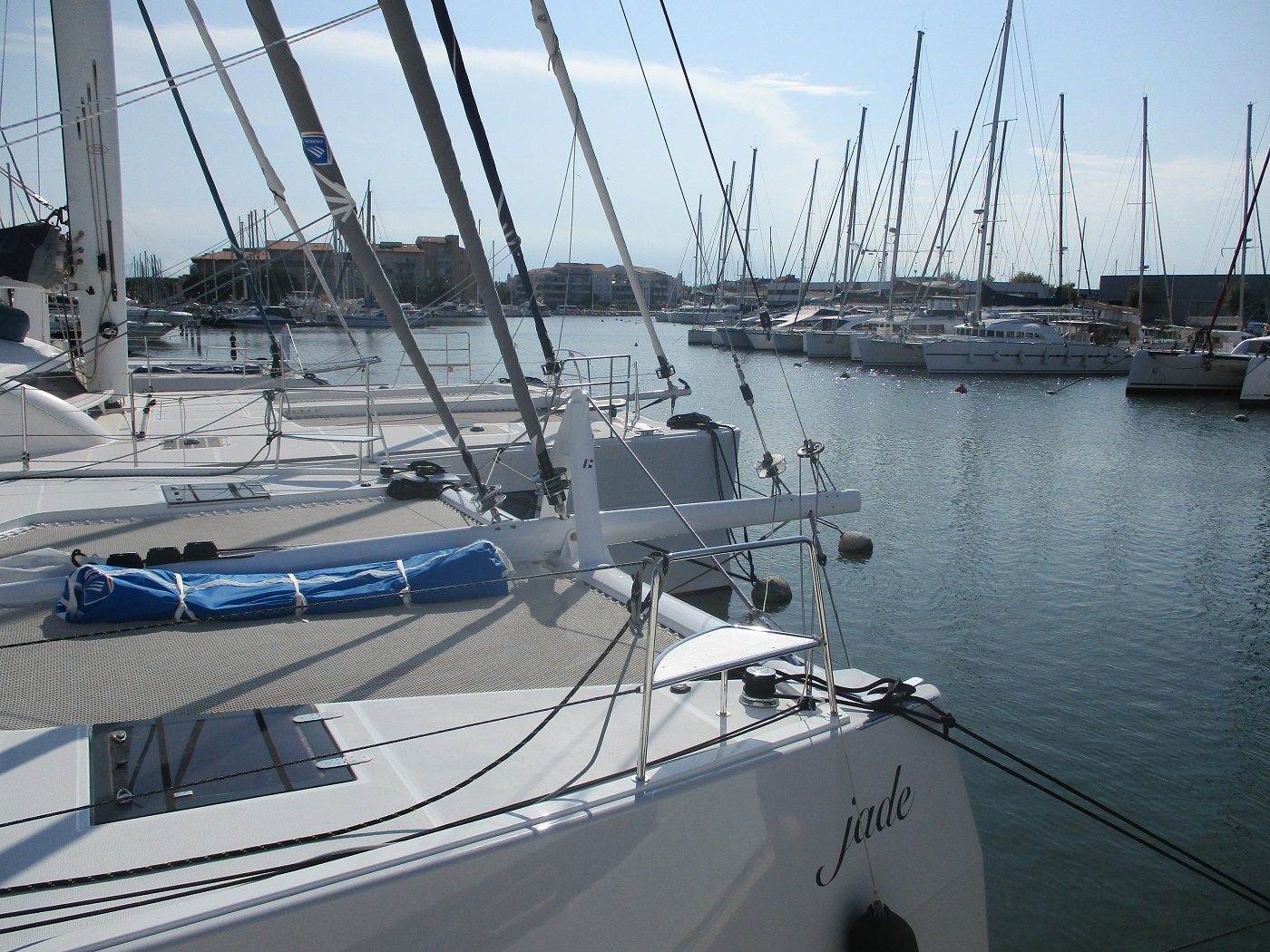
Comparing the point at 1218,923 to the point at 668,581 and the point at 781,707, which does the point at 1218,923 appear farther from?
the point at 668,581

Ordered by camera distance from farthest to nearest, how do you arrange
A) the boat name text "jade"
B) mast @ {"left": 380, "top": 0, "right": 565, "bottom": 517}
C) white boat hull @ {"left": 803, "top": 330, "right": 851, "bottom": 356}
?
white boat hull @ {"left": 803, "top": 330, "right": 851, "bottom": 356} → mast @ {"left": 380, "top": 0, "right": 565, "bottom": 517} → the boat name text "jade"

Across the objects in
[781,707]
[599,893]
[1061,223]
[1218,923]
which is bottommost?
[1218,923]

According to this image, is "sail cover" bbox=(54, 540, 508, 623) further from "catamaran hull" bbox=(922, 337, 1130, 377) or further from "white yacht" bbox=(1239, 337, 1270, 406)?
"catamaran hull" bbox=(922, 337, 1130, 377)

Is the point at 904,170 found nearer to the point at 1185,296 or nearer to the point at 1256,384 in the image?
the point at 1256,384

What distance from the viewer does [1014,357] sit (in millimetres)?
46438

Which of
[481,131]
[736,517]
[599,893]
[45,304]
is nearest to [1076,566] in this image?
[736,517]

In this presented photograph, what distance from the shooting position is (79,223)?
9.92 m

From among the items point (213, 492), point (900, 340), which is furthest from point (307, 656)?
point (900, 340)

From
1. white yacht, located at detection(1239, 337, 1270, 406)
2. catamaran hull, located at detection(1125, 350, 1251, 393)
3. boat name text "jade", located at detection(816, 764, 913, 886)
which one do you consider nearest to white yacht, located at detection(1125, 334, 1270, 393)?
catamaran hull, located at detection(1125, 350, 1251, 393)

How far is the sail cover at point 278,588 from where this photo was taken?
4.27 metres

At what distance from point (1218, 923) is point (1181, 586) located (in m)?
7.76

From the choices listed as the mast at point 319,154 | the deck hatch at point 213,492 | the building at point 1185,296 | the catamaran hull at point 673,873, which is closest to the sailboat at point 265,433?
the deck hatch at point 213,492

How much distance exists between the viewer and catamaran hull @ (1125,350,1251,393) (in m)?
38.1

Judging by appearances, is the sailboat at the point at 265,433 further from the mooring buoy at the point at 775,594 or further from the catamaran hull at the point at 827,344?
the catamaran hull at the point at 827,344
